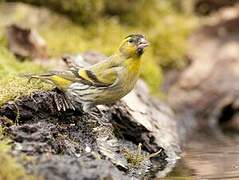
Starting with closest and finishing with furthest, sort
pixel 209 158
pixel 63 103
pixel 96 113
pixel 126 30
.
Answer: pixel 63 103 < pixel 96 113 < pixel 209 158 < pixel 126 30

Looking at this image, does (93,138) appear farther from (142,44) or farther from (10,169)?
→ (10,169)

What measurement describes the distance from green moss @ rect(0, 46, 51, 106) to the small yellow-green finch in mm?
182

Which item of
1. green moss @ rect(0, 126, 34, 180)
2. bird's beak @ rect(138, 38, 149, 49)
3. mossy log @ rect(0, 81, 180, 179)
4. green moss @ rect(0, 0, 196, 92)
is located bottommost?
green moss @ rect(0, 126, 34, 180)

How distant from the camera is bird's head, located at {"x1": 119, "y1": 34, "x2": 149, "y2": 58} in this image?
19.7 feet

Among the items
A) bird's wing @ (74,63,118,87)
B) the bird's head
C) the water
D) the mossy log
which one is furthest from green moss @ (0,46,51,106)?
the water

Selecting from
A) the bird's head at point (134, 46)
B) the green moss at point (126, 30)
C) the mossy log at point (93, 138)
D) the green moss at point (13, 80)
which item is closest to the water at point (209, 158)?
the mossy log at point (93, 138)

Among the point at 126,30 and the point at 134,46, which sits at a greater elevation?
the point at 126,30

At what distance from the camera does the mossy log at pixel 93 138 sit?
4133 millimetres

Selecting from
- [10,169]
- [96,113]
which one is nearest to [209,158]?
[96,113]

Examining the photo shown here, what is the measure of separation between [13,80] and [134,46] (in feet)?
4.05

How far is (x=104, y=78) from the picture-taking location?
5.99m

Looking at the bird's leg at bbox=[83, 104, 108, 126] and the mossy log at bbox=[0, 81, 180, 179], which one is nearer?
the mossy log at bbox=[0, 81, 180, 179]

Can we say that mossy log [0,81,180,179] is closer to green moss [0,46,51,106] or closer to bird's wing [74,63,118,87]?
green moss [0,46,51,106]

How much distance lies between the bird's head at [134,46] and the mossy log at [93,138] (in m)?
0.64
